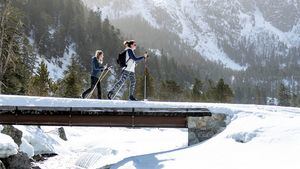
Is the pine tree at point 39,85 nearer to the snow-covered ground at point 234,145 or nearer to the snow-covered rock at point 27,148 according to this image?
the snow-covered rock at point 27,148

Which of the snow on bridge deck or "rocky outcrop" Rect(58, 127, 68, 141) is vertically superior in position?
the snow on bridge deck

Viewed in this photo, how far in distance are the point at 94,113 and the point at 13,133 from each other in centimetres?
530

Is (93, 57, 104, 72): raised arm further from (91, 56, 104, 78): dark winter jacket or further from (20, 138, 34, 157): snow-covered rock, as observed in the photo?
(20, 138, 34, 157): snow-covered rock

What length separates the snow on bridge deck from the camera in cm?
1473

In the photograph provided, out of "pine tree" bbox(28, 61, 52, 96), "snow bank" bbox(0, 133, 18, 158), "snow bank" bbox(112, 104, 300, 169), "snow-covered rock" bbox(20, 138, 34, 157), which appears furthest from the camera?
"pine tree" bbox(28, 61, 52, 96)

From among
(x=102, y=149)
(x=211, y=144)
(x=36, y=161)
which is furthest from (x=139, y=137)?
(x=211, y=144)

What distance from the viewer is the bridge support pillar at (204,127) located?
49.6ft

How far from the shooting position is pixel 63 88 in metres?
57.6

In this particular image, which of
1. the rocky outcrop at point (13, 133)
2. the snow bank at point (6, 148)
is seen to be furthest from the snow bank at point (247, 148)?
the rocky outcrop at point (13, 133)

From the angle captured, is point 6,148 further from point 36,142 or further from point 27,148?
point 36,142

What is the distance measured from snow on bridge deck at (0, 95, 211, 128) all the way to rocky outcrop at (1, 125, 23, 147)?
133 inches

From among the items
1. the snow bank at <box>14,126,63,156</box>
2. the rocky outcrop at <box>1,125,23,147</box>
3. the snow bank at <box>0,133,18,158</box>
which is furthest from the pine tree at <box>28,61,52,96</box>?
the snow bank at <box>0,133,18,158</box>

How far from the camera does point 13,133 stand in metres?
18.5

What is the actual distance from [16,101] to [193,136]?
604 cm
